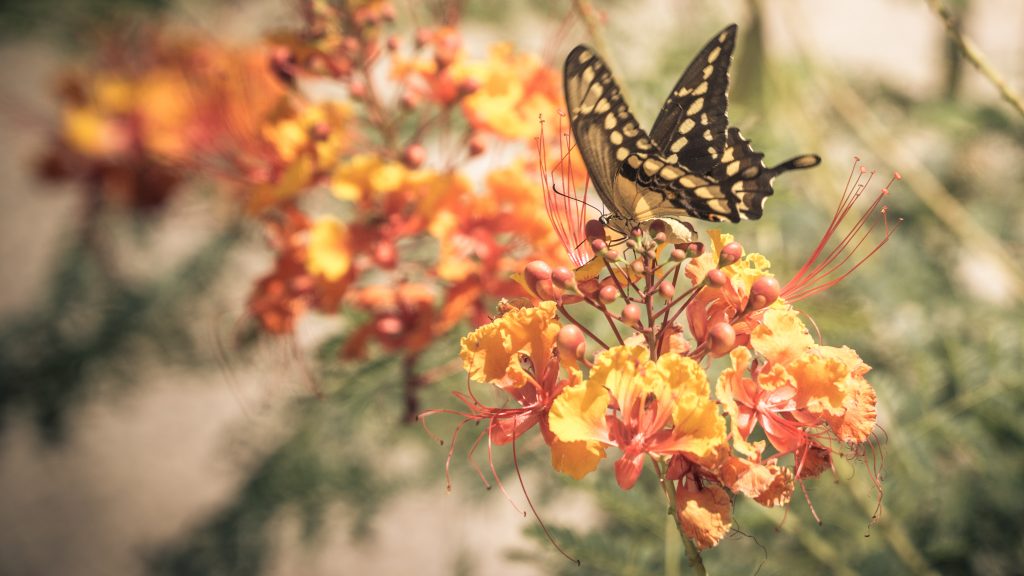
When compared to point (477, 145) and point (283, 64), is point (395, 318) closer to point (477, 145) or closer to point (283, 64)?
point (477, 145)

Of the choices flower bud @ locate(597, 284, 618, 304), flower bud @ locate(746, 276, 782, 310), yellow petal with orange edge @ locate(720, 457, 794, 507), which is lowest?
yellow petal with orange edge @ locate(720, 457, 794, 507)

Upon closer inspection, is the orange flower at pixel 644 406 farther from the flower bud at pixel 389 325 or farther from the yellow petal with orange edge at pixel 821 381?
the flower bud at pixel 389 325

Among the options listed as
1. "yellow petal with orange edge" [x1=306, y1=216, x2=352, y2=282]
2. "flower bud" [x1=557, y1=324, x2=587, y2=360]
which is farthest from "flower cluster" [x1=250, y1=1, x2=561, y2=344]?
"flower bud" [x1=557, y1=324, x2=587, y2=360]

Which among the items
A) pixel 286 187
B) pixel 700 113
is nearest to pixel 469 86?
pixel 286 187

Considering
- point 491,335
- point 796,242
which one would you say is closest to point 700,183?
point 491,335

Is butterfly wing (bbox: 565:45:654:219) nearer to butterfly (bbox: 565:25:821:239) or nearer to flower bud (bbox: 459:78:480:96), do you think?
butterfly (bbox: 565:25:821:239)
